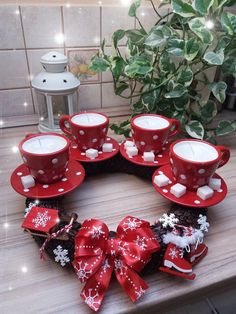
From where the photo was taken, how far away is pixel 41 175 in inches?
18.5

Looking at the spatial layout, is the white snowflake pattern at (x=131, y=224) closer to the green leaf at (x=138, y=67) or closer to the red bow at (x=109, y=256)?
the red bow at (x=109, y=256)

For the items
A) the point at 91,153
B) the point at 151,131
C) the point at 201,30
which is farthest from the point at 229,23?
the point at 91,153

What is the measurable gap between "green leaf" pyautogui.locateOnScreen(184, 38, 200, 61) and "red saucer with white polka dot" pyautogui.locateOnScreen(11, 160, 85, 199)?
1.11 feet

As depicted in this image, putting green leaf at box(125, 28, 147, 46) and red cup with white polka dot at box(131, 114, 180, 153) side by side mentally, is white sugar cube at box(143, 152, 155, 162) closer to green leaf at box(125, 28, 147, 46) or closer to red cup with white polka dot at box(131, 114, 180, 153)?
red cup with white polka dot at box(131, 114, 180, 153)

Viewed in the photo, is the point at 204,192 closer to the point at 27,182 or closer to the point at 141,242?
the point at 141,242

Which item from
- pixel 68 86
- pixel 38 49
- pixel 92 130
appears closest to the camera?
pixel 92 130

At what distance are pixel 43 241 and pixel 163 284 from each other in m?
0.18

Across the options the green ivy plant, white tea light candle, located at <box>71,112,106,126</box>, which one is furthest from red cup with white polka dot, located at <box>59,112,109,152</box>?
the green ivy plant

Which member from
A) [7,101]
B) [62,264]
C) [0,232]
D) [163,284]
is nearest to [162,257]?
[163,284]

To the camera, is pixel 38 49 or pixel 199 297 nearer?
pixel 199 297

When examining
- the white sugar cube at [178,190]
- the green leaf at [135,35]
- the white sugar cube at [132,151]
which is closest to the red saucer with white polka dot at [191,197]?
the white sugar cube at [178,190]

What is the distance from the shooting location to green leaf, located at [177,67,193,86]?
2.13 feet

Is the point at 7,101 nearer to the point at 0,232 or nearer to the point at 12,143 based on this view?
the point at 12,143

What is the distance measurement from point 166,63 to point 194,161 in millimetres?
338
